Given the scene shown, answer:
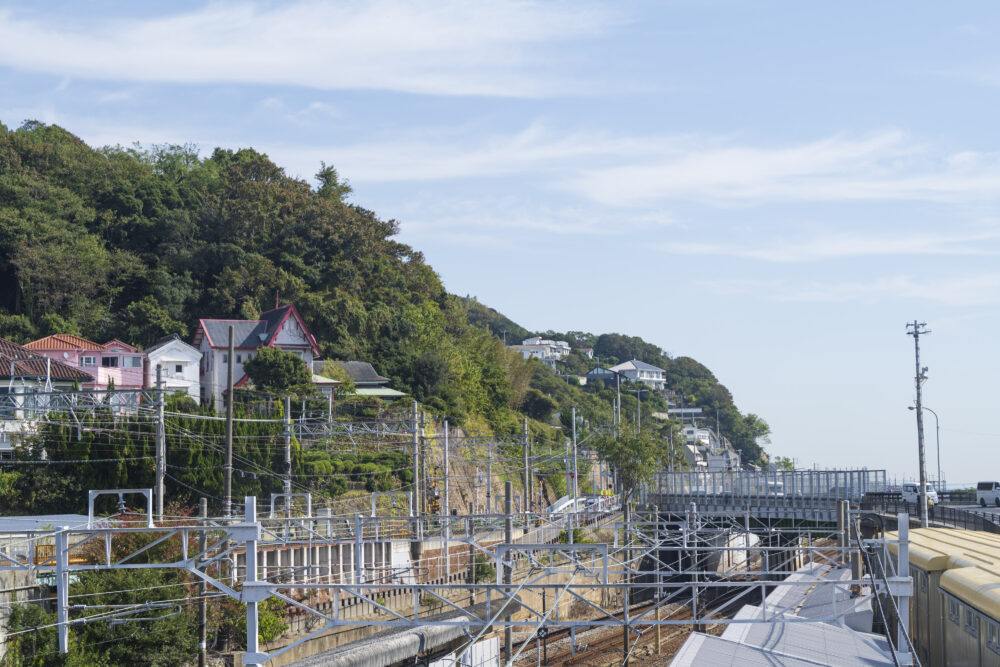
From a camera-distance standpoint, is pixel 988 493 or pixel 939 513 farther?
pixel 988 493

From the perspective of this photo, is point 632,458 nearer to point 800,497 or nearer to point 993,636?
point 800,497

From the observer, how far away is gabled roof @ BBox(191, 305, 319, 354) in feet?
194

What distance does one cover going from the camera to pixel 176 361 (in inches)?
2265

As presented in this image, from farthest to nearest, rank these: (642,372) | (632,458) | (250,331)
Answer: (642,372) → (250,331) → (632,458)

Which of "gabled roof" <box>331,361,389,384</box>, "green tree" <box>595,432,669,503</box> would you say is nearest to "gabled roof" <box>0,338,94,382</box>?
"gabled roof" <box>331,361,389,384</box>

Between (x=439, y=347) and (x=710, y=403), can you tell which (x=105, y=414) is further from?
(x=710, y=403)

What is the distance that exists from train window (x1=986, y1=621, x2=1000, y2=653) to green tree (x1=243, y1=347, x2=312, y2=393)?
133 ft

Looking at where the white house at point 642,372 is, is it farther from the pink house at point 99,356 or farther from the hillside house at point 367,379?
the pink house at point 99,356

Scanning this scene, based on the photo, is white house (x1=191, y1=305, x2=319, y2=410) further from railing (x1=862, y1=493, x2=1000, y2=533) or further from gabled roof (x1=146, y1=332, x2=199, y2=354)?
railing (x1=862, y1=493, x2=1000, y2=533)

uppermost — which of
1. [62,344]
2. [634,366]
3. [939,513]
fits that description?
[634,366]

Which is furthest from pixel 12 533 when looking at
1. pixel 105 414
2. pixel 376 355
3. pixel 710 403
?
pixel 710 403

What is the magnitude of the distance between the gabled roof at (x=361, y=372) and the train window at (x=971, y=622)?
47.1 m

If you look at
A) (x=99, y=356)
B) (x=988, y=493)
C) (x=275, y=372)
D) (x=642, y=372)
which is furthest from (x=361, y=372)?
(x=642, y=372)

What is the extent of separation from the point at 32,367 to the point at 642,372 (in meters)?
114
